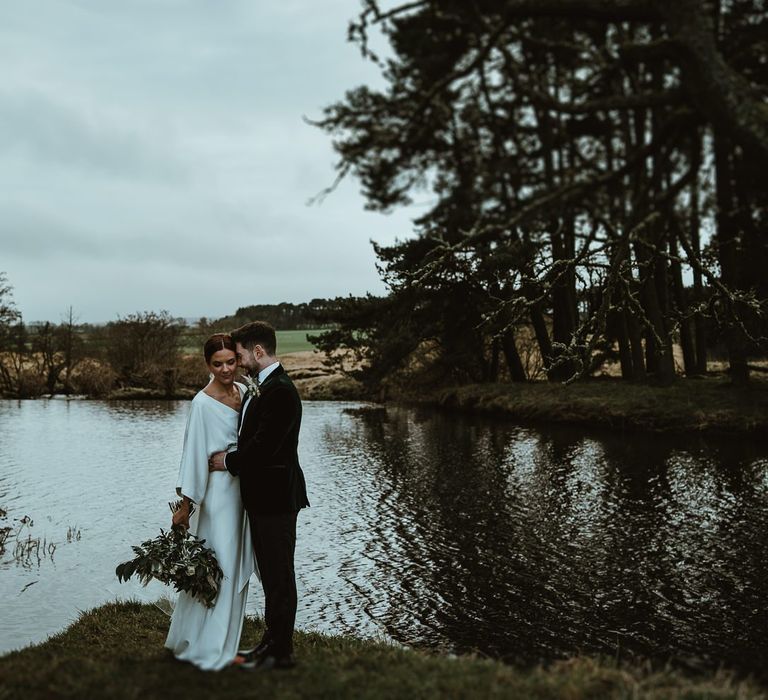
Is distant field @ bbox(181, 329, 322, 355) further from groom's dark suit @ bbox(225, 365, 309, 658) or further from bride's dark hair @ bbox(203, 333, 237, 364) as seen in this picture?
groom's dark suit @ bbox(225, 365, 309, 658)

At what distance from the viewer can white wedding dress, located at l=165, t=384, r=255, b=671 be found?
504 centimetres

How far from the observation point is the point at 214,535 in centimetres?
531

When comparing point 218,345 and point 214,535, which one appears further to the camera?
point 218,345

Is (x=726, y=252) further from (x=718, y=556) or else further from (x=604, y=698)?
(x=604, y=698)

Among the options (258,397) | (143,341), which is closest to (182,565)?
(258,397)

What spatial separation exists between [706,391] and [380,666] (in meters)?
22.6

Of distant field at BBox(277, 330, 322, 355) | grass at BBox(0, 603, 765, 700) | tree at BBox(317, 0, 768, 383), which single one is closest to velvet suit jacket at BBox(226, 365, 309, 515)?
grass at BBox(0, 603, 765, 700)

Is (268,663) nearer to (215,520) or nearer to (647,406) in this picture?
(215,520)

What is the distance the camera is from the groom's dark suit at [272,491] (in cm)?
521

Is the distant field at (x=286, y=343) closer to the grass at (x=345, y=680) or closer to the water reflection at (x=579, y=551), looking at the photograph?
the water reflection at (x=579, y=551)

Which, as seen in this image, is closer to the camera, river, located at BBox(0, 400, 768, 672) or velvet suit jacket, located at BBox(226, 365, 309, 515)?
velvet suit jacket, located at BBox(226, 365, 309, 515)

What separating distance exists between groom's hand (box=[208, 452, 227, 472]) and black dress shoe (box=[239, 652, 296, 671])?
131 cm

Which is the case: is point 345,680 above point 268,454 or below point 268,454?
below

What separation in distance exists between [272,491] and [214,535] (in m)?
0.53
